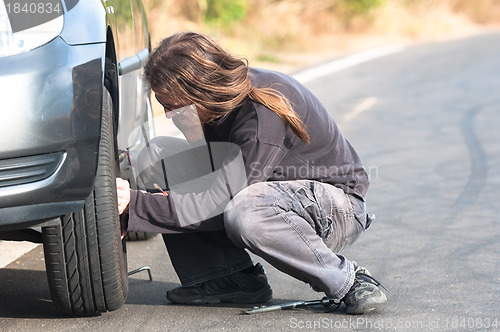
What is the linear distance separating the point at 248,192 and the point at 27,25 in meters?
0.98

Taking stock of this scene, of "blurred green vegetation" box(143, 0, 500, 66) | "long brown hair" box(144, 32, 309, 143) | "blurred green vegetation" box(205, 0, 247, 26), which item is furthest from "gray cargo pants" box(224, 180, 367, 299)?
"blurred green vegetation" box(205, 0, 247, 26)

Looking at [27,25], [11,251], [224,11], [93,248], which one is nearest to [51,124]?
[27,25]

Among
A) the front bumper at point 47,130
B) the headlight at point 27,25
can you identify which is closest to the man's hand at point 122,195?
the front bumper at point 47,130

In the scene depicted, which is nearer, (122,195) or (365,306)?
(122,195)

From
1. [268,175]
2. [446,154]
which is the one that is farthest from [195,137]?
[446,154]

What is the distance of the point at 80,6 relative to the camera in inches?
98.3

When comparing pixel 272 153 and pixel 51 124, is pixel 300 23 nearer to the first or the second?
pixel 272 153

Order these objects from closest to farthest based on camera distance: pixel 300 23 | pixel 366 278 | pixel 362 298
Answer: pixel 362 298, pixel 366 278, pixel 300 23

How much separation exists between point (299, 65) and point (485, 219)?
29.7 ft

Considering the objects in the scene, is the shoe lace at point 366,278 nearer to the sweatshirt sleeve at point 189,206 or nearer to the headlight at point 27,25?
the sweatshirt sleeve at point 189,206

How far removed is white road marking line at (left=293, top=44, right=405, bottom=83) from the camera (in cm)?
1111

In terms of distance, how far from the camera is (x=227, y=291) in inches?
121

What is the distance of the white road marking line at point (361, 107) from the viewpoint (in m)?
8.22

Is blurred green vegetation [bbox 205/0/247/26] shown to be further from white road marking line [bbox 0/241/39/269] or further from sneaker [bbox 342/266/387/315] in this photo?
sneaker [bbox 342/266/387/315]
